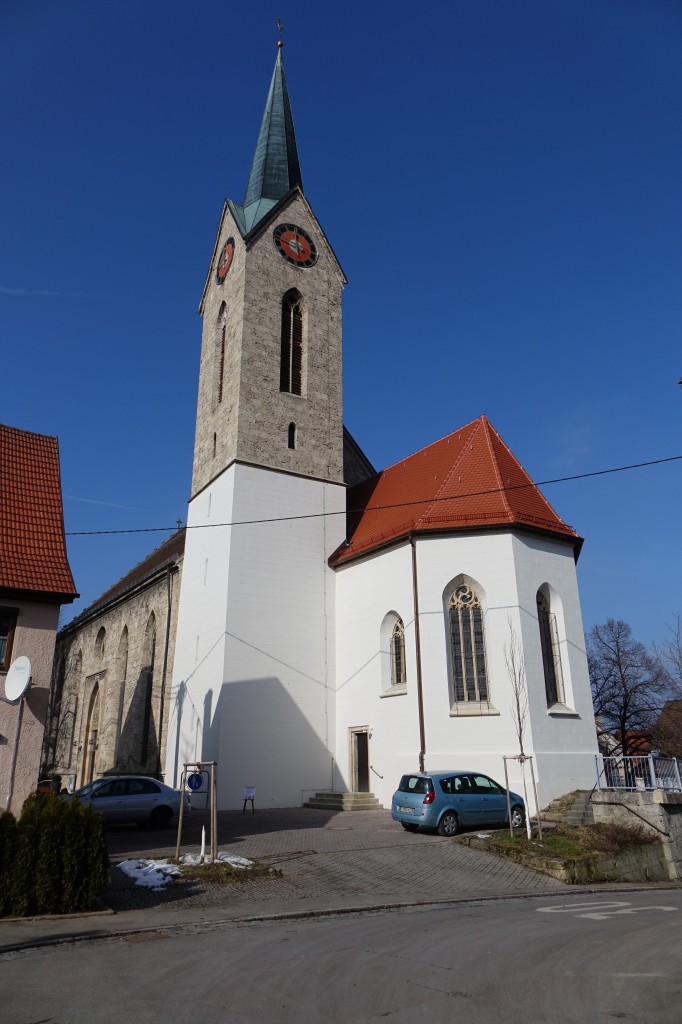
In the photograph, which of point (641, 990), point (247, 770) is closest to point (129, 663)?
point (247, 770)

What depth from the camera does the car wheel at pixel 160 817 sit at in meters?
16.4

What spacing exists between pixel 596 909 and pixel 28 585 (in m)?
9.93

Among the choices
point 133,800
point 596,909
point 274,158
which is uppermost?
point 274,158

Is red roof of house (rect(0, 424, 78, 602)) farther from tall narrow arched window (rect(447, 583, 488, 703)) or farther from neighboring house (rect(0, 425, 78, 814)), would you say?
tall narrow arched window (rect(447, 583, 488, 703))

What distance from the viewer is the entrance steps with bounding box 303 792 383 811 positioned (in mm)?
19359

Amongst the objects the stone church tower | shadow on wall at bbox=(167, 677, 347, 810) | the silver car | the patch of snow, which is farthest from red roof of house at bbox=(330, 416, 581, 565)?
the patch of snow

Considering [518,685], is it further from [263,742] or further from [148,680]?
[148,680]

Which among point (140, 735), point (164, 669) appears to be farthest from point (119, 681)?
point (164, 669)

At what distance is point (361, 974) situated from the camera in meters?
6.22

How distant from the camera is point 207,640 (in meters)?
22.0

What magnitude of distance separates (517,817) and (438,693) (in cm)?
384

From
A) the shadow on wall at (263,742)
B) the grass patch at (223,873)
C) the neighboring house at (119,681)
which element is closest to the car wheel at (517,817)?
the grass patch at (223,873)

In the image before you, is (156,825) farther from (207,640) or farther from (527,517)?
(527,517)

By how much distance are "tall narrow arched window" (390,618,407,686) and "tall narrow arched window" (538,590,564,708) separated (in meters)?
3.72
